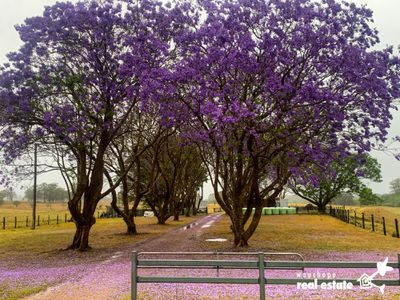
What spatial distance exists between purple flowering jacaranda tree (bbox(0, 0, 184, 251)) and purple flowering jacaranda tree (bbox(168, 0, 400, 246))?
2.37 metres

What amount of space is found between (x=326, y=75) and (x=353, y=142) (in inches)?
128

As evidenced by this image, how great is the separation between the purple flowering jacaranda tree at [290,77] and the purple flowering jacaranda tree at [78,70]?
7.76 feet

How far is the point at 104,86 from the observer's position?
21.2m

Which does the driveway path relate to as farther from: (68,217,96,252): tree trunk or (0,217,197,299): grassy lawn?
(68,217,96,252): tree trunk

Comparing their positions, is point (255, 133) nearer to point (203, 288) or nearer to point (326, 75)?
point (326, 75)

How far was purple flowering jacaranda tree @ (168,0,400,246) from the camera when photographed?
18.4 m

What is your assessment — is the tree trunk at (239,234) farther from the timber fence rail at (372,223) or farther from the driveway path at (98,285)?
the timber fence rail at (372,223)

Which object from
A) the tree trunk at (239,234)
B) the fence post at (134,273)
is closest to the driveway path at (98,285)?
the fence post at (134,273)

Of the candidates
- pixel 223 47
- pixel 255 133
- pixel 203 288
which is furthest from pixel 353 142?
pixel 203 288

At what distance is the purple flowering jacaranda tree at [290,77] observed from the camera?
60.5 ft

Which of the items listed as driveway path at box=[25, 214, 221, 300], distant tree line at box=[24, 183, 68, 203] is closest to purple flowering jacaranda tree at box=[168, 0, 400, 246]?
driveway path at box=[25, 214, 221, 300]

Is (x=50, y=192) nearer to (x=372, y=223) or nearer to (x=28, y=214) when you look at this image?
(x=28, y=214)

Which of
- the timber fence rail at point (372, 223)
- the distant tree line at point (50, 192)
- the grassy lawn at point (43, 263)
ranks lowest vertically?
the grassy lawn at point (43, 263)

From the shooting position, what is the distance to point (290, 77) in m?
19.8
